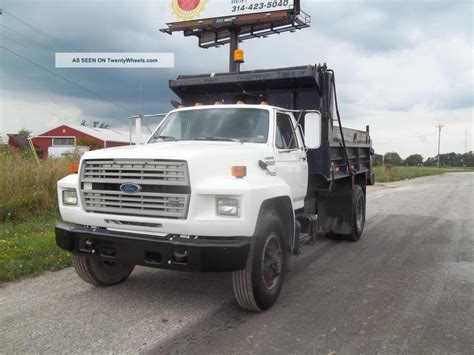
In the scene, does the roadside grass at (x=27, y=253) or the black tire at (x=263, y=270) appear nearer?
the black tire at (x=263, y=270)

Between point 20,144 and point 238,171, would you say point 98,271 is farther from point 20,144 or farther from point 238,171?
point 20,144

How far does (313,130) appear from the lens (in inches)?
210

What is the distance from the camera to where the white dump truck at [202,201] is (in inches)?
155

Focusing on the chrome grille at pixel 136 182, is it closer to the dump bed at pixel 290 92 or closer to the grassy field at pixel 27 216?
the grassy field at pixel 27 216

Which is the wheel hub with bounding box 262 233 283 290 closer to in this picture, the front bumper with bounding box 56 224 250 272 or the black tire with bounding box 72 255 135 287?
the front bumper with bounding box 56 224 250 272

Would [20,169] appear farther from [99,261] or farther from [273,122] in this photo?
[273,122]

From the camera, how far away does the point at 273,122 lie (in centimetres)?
533

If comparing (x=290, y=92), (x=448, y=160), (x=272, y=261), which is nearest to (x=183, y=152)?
(x=272, y=261)

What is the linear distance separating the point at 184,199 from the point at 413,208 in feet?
38.1

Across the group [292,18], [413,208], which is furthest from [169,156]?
[292,18]

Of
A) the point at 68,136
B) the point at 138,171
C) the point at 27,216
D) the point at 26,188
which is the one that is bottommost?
the point at 27,216

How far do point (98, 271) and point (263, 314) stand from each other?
78.4 inches

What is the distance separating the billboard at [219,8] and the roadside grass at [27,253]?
962 inches

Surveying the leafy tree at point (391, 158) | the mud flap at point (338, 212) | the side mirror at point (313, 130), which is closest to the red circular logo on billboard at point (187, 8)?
the mud flap at point (338, 212)
